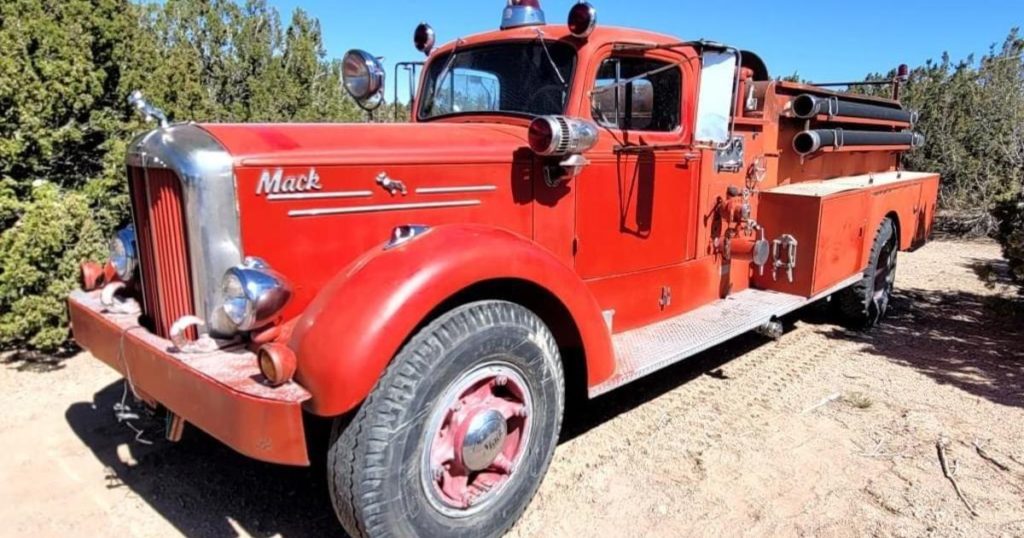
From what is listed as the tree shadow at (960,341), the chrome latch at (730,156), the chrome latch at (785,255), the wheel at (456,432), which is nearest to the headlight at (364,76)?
the wheel at (456,432)

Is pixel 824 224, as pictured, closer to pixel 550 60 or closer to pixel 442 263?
pixel 550 60

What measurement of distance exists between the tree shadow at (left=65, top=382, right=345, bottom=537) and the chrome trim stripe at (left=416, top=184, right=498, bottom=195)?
1.12m

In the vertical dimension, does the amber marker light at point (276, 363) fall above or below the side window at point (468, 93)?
below

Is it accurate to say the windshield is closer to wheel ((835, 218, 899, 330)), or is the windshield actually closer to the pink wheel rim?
the pink wheel rim

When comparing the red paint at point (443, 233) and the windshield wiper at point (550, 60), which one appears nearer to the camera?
the red paint at point (443, 233)

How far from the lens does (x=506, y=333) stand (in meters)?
2.64

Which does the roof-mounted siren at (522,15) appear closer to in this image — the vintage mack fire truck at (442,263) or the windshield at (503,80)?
the vintage mack fire truck at (442,263)

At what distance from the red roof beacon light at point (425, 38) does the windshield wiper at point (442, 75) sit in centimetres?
28

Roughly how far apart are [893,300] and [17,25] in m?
7.74

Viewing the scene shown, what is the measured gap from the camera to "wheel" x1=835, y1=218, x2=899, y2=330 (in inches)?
217

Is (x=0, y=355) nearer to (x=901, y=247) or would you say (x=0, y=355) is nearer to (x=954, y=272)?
(x=901, y=247)

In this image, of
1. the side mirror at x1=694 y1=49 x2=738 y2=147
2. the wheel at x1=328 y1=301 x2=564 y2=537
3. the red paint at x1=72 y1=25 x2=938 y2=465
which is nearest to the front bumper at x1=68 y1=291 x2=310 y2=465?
the red paint at x1=72 y1=25 x2=938 y2=465

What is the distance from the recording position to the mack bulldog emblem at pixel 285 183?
2.46 metres

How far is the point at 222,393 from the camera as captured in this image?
217 cm
